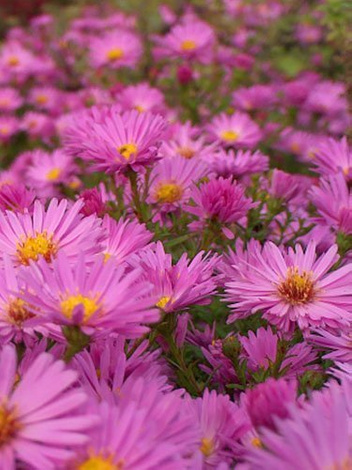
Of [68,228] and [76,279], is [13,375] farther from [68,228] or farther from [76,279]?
[68,228]

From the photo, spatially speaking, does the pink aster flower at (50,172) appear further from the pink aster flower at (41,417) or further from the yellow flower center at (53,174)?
the pink aster flower at (41,417)

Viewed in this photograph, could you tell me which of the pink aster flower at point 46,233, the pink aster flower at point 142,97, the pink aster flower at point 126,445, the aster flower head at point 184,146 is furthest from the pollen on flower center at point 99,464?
the pink aster flower at point 142,97

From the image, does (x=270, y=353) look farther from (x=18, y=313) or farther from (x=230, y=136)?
(x=230, y=136)

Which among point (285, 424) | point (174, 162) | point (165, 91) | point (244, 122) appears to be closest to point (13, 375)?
point (285, 424)

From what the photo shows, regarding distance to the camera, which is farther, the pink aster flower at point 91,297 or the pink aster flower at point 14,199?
the pink aster flower at point 14,199

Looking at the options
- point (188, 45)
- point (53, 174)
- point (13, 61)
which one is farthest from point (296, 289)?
point (13, 61)

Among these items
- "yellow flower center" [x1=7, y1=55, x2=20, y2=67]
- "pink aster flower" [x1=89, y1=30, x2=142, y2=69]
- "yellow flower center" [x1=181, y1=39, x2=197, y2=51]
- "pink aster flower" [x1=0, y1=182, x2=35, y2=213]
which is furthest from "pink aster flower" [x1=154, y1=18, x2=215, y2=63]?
"pink aster flower" [x1=0, y1=182, x2=35, y2=213]
